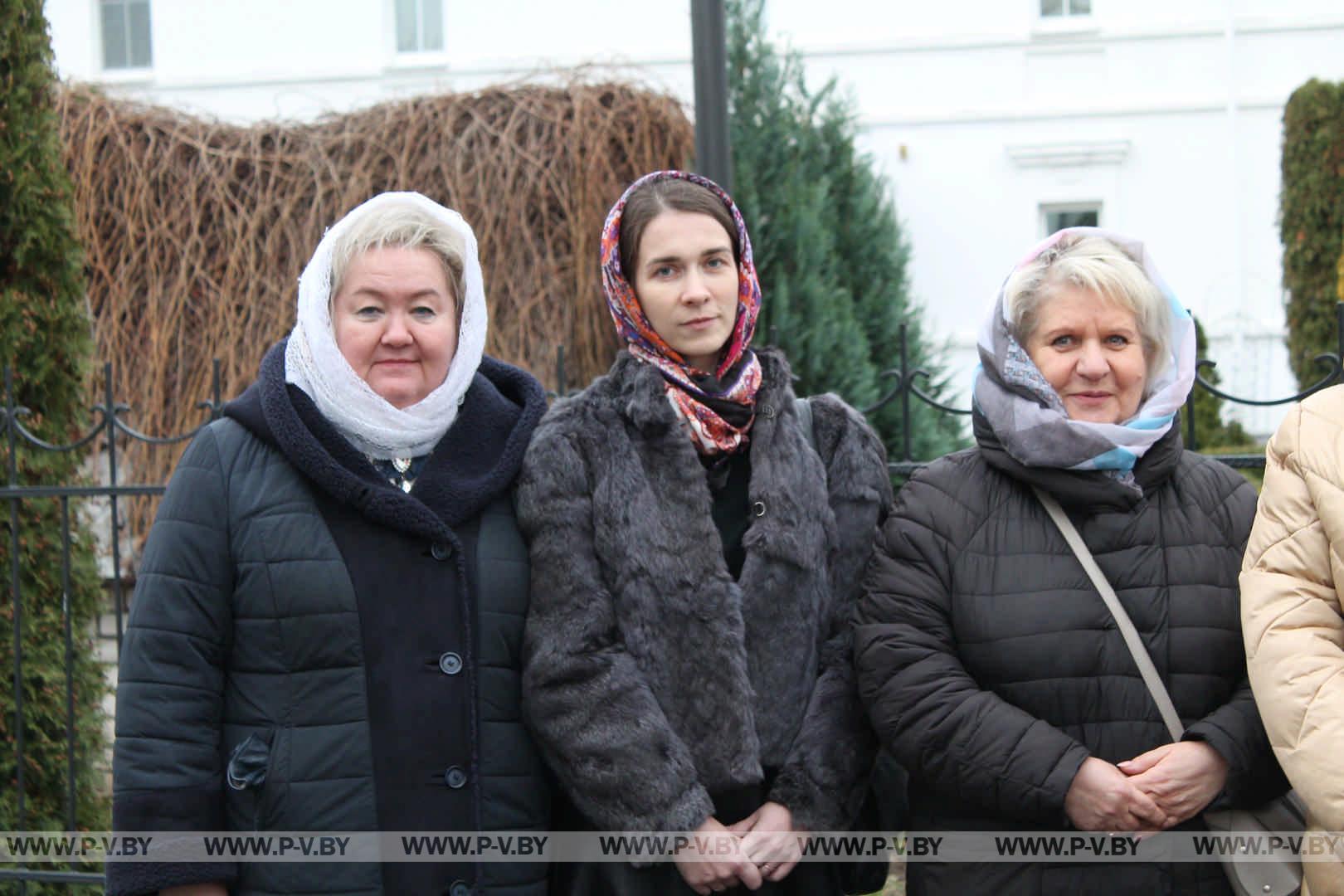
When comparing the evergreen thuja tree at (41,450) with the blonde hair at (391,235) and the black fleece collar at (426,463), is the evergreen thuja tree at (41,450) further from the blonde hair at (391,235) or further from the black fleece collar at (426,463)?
the blonde hair at (391,235)

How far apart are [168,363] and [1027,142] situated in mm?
7071

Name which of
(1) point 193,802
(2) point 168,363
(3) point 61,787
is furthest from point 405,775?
(2) point 168,363

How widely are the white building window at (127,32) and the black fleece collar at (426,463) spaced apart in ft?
36.7

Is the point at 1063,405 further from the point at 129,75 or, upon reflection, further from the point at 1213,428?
the point at 129,75

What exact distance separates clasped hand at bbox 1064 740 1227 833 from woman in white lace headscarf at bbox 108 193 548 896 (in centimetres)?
98

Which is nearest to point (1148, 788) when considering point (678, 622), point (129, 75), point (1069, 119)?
point (678, 622)

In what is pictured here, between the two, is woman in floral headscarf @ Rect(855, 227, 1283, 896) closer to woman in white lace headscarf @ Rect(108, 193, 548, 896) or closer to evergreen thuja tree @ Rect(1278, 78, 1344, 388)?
woman in white lace headscarf @ Rect(108, 193, 548, 896)

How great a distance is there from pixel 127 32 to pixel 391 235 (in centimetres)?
1144

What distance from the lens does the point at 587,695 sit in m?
2.25

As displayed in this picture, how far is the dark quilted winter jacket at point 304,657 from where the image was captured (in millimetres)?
2135

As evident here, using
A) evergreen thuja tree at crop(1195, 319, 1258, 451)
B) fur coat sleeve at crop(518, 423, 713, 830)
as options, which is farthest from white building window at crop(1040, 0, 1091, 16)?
fur coat sleeve at crop(518, 423, 713, 830)

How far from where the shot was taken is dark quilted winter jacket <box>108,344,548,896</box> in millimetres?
2135

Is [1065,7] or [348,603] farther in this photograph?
[1065,7]

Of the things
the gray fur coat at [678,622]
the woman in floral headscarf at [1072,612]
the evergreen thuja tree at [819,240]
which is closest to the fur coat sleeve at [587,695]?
the gray fur coat at [678,622]
